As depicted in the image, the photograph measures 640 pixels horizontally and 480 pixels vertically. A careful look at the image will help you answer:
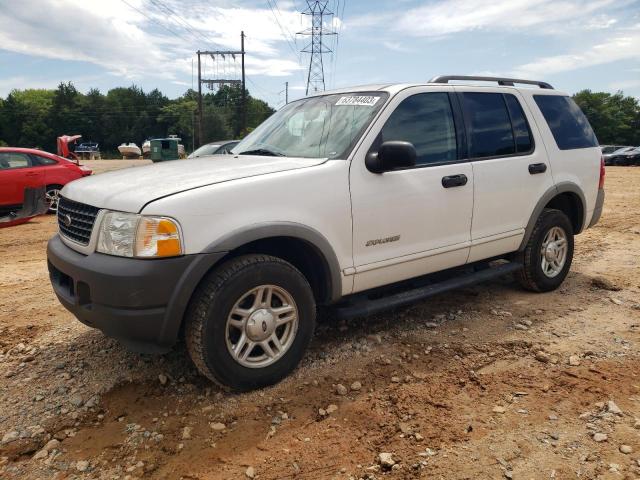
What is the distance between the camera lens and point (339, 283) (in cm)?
324

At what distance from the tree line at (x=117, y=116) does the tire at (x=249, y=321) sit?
253 feet

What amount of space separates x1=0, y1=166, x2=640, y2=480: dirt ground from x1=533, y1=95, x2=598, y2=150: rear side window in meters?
1.64

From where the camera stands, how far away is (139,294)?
2.56 meters

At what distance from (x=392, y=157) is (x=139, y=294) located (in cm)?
173

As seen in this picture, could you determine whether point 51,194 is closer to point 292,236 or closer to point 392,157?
point 292,236

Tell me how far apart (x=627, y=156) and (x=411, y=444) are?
121 ft

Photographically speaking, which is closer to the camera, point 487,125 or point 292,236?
point 292,236

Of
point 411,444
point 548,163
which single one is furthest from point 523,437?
point 548,163

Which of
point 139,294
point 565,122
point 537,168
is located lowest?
point 139,294

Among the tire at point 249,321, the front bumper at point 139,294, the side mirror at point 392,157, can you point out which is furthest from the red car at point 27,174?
the side mirror at point 392,157

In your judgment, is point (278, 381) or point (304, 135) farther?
point (304, 135)

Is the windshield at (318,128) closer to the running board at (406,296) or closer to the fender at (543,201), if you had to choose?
the running board at (406,296)

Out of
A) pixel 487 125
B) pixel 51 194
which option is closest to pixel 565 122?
pixel 487 125

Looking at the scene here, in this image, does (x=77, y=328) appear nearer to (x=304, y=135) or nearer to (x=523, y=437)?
Answer: (x=304, y=135)
